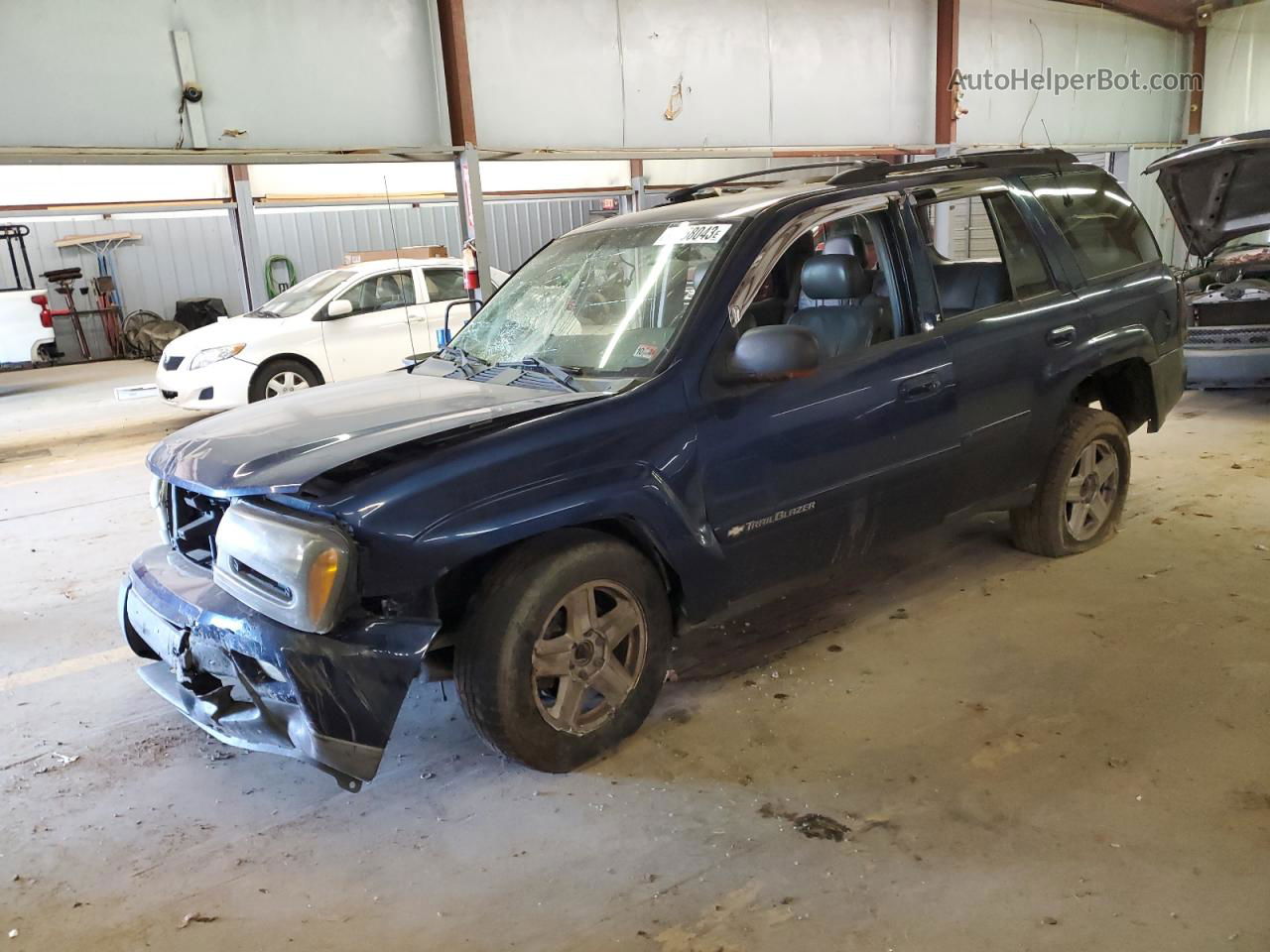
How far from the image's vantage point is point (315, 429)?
116 inches

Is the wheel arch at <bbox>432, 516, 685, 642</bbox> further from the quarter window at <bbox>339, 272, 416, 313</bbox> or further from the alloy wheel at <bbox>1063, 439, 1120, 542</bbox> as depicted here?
the quarter window at <bbox>339, 272, 416, 313</bbox>

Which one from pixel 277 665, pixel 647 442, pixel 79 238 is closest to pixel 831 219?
pixel 647 442

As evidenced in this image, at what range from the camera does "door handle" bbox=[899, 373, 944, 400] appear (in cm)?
346

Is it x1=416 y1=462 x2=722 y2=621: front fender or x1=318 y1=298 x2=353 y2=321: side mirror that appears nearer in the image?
x1=416 y1=462 x2=722 y2=621: front fender

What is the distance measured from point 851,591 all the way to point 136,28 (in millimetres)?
6388

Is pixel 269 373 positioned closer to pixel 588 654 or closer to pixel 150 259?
pixel 588 654

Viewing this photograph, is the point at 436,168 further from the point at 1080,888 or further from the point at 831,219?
the point at 1080,888

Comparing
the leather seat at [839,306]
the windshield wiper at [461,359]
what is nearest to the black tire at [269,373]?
the windshield wiper at [461,359]

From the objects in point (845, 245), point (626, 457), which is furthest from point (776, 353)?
point (845, 245)

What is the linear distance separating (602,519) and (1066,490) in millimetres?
2522

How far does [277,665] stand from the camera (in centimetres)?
243

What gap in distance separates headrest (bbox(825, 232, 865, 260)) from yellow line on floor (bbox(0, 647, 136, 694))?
3447 mm

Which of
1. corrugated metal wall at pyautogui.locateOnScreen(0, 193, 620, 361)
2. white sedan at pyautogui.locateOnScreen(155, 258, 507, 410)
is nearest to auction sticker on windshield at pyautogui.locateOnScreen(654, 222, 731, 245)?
white sedan at pyautogui.locateOnScreen(155, 258, 507, 410)

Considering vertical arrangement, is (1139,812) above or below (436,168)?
below
